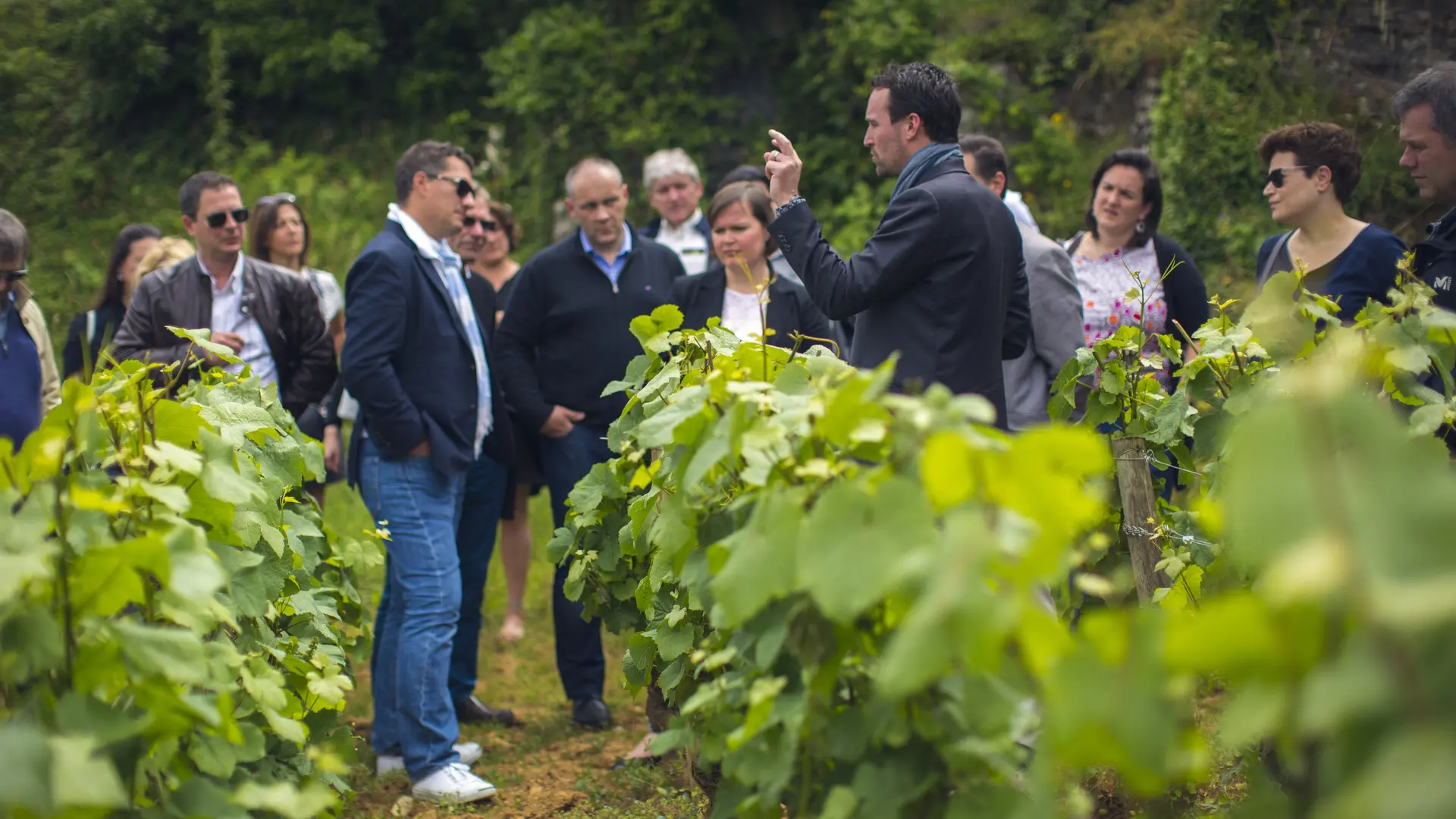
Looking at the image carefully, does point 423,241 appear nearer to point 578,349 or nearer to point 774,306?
point 578,349

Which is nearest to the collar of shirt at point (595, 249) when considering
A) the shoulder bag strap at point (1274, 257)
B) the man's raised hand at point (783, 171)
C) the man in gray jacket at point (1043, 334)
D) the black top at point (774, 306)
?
the black top at point (774, 306)

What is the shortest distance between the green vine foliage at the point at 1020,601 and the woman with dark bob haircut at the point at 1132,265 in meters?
2.11

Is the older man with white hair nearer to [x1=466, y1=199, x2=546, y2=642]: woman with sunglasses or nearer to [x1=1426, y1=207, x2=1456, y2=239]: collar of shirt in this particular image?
[x1=466, y1=199, x2=546, y2=642]: woman with sunglasses

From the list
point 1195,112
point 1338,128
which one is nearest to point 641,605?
point 1338,128

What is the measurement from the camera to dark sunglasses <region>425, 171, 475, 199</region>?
4.66 m

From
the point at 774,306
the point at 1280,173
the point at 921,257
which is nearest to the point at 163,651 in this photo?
the point at 921,257

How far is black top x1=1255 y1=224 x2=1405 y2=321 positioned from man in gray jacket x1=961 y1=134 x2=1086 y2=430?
616 millimetres

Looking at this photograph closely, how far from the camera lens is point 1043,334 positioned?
4.50m

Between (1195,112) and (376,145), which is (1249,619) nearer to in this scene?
(1195,112)

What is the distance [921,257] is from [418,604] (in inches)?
81.7

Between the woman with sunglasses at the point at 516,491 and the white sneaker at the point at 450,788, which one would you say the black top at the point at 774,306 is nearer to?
the woman with sunglasses at the point at 516,491

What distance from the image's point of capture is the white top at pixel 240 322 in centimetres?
510

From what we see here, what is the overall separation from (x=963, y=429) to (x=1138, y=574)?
2.32 meters

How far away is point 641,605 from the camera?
11.0 feet
